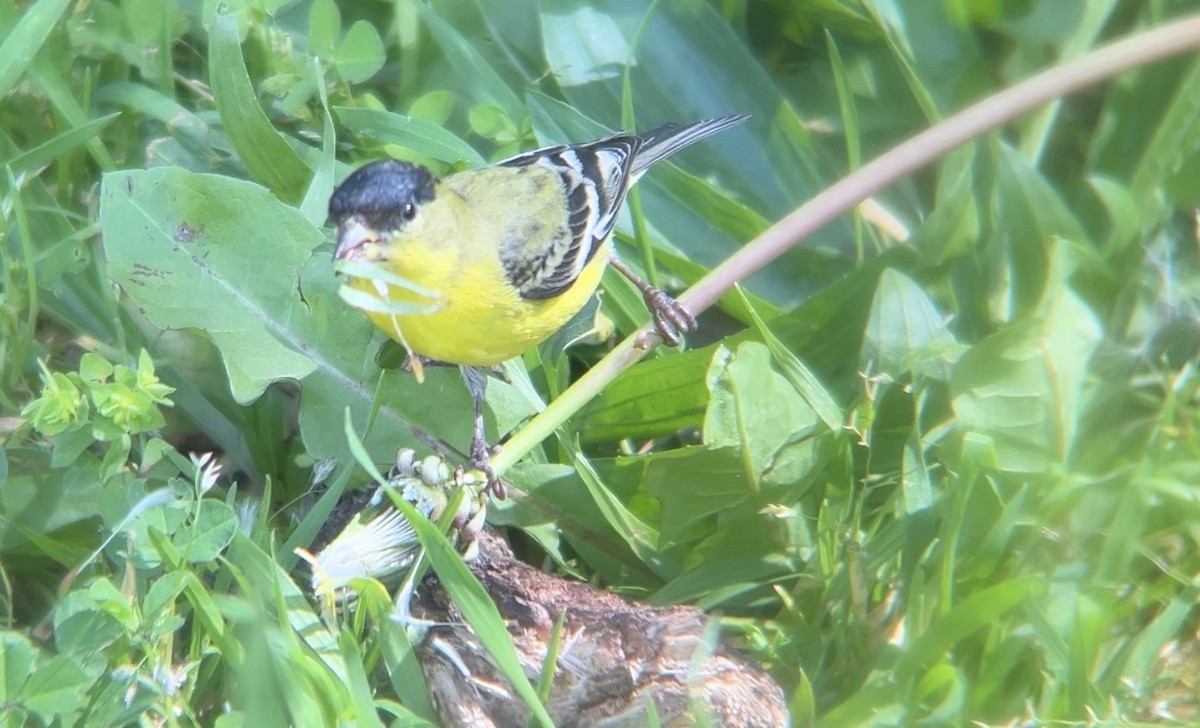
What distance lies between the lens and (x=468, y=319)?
2.45 metres

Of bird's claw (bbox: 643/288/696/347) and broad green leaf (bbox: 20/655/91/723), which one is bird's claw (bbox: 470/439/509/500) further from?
broad green leaf (bbox: 20/655/91/723)

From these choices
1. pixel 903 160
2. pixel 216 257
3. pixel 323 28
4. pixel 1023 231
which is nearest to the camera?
pixel 216 257

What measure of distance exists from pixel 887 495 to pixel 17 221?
2.20m

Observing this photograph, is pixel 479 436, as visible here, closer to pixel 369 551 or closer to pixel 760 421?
pixel 369 551

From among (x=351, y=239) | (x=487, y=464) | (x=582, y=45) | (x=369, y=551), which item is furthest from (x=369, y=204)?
(x=582, y=45)

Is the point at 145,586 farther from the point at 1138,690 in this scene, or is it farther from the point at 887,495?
the point at 1138,690

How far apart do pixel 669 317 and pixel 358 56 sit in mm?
1179

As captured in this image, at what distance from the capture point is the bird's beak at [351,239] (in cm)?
229

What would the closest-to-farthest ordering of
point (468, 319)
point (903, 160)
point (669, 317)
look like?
1. point (468, 319)
2. point (903, 160)
3. point (669, 317)

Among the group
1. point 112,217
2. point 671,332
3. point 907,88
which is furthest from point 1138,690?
point 112,217

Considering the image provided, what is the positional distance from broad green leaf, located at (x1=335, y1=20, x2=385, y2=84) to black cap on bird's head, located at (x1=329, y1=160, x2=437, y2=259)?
87 cm

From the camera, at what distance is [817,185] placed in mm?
3299

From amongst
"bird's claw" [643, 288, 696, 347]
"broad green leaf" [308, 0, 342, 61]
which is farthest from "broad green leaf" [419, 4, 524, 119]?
"bird's claw" [643, 288, 696, 347]

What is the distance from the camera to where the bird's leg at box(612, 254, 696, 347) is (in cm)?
272
